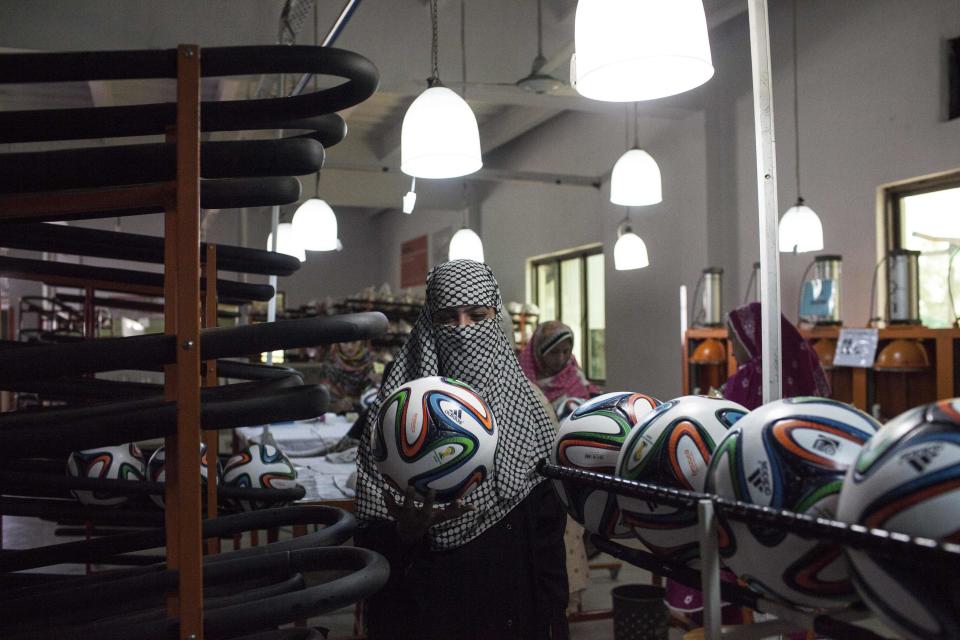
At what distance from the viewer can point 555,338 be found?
5.59 metres

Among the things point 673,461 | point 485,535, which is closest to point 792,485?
point 673,461

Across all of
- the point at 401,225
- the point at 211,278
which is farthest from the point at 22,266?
the point at 401,225

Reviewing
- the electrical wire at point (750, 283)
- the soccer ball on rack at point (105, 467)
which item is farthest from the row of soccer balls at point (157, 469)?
the electrical wire at point (750, 283)

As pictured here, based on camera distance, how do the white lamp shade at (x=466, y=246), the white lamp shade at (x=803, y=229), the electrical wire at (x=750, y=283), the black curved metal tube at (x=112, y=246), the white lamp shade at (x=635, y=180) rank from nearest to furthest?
the black curved metal tube at (x=112, y=246) → the white lamp shade at (x=635, y=180) → the white lamp shade at (x=803, y=229) → the white lamp shade at (x=466, y=246) → the electrical wire at (x=750, y=283)

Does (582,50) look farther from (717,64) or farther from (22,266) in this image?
(717,64)

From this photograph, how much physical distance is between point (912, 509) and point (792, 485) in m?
0.22

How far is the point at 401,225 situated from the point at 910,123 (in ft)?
44.8

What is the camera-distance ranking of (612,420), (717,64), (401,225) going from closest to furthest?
(612,420) < (717,64) < (401,225)

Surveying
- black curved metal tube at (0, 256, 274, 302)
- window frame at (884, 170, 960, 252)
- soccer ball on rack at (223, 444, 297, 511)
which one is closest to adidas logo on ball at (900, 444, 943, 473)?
black curved metal tube at (0, 256, 274, 302)

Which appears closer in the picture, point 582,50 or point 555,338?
point 582,50

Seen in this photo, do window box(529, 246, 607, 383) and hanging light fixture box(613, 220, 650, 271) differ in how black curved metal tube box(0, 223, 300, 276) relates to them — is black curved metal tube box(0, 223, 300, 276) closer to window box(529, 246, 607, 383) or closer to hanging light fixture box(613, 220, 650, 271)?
hanging light fixture box(613, 220, 650, 271)

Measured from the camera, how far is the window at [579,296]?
1095 cm

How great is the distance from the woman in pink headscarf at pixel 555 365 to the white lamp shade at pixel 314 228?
1.63 meters

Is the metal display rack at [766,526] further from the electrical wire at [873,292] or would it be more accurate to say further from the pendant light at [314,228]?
the electrical wire at [873,292]
